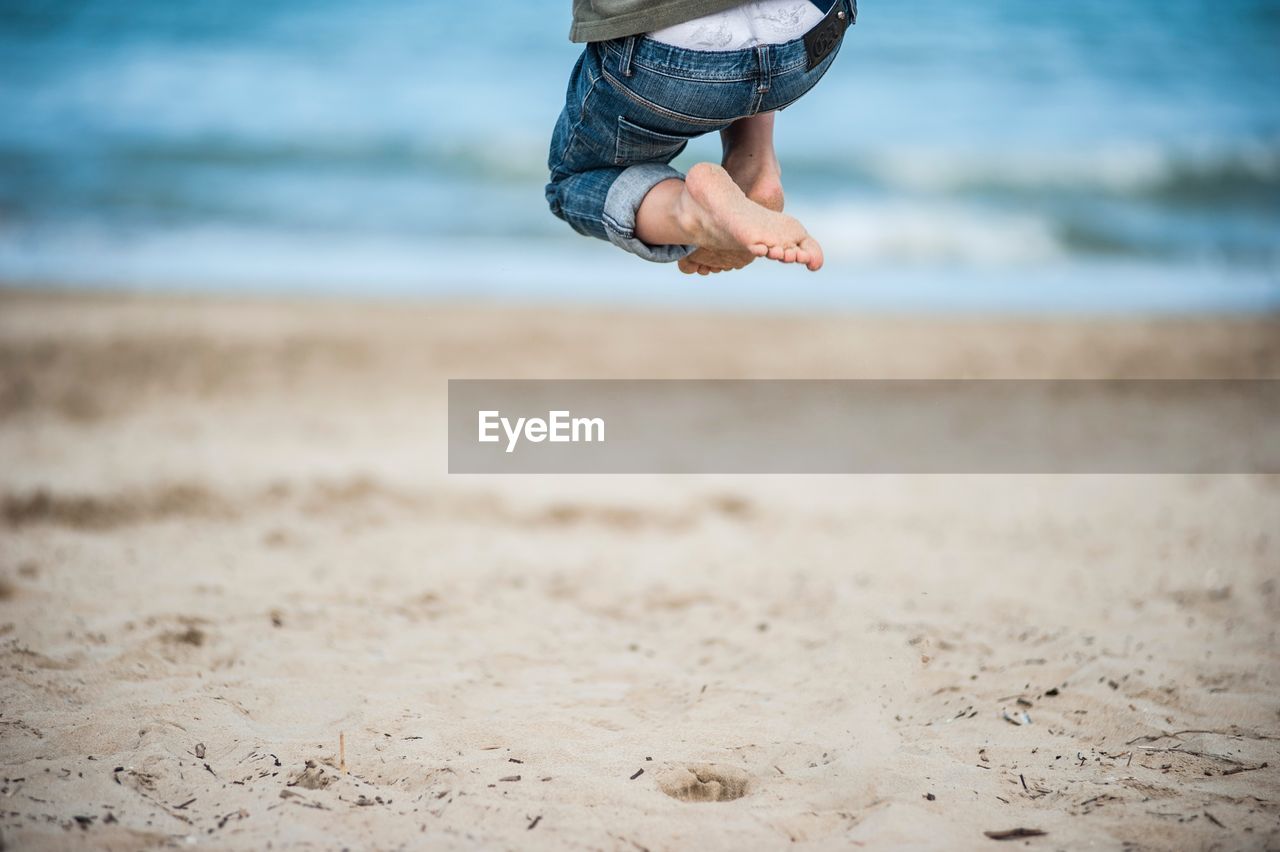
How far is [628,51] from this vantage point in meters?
2.21

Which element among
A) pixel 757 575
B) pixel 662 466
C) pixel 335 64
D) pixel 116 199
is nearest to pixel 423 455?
pixel 662 466

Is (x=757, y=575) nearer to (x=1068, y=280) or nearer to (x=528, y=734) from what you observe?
(x=528, y=734)

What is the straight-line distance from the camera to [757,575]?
3.89 metres

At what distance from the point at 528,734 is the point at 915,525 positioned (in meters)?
2.33

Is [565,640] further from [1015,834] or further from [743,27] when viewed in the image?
[743,27]

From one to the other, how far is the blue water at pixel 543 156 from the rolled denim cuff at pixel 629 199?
5348 millimetres

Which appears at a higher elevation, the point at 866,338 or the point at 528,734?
the point at 866,338

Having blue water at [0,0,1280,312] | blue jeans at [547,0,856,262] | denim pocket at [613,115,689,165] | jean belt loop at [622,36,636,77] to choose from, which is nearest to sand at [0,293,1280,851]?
blue jeans at [547,0,856,262]

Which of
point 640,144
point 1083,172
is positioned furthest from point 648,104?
point 1083,172

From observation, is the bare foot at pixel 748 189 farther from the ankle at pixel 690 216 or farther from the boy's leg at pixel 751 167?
the ankle at pixel 690 216

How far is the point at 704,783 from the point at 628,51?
163cm

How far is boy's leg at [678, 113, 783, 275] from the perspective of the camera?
2600mm

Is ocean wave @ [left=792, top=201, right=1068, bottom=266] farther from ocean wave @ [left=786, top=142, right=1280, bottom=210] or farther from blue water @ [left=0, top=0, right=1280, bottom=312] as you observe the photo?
ocean wave @ [left=786, top=142, right=1280, bottom=210]

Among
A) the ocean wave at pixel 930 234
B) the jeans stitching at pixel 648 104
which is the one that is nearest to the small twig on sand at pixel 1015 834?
the jeans stitching at pixel 648 104
